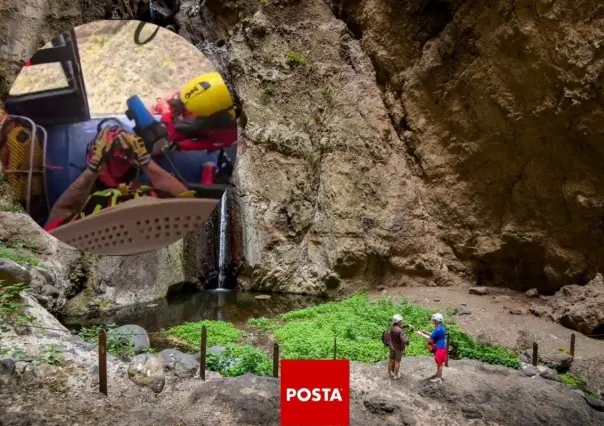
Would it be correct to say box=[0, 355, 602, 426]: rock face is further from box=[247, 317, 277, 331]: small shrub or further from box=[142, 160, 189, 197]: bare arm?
box=[247, 317, 277, 331]: small shrub

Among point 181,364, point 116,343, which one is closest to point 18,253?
point 116,343

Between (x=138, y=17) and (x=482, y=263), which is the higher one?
(x=138, y=17)

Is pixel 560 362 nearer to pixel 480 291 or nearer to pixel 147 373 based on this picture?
pixel 480 291

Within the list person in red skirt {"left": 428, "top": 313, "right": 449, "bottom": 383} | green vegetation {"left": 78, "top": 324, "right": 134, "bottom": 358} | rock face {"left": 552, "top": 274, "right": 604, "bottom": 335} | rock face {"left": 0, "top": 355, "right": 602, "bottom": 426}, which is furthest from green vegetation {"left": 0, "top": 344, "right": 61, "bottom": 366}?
rock face {"left": 552, "top": 274, "right": 604, "bottom": 335}

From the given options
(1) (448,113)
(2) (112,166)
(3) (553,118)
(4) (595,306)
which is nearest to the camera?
(2) (112,166)

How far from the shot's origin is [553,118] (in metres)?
10.4

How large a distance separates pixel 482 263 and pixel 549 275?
1.80 meters

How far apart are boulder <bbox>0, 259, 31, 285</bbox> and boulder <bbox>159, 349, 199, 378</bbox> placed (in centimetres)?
294

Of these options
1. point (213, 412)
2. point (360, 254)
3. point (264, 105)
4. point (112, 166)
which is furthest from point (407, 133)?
point (213, 412)

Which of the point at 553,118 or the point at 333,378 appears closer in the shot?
the point at 333,378

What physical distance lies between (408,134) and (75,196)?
958 centimetres

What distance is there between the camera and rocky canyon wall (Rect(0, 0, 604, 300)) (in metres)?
10.4

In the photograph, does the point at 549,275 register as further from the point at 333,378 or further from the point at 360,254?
the point at 333,378

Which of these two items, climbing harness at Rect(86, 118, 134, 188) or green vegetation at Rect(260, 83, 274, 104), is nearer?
climbing harness at Rect(86, 118, 134, 188)
